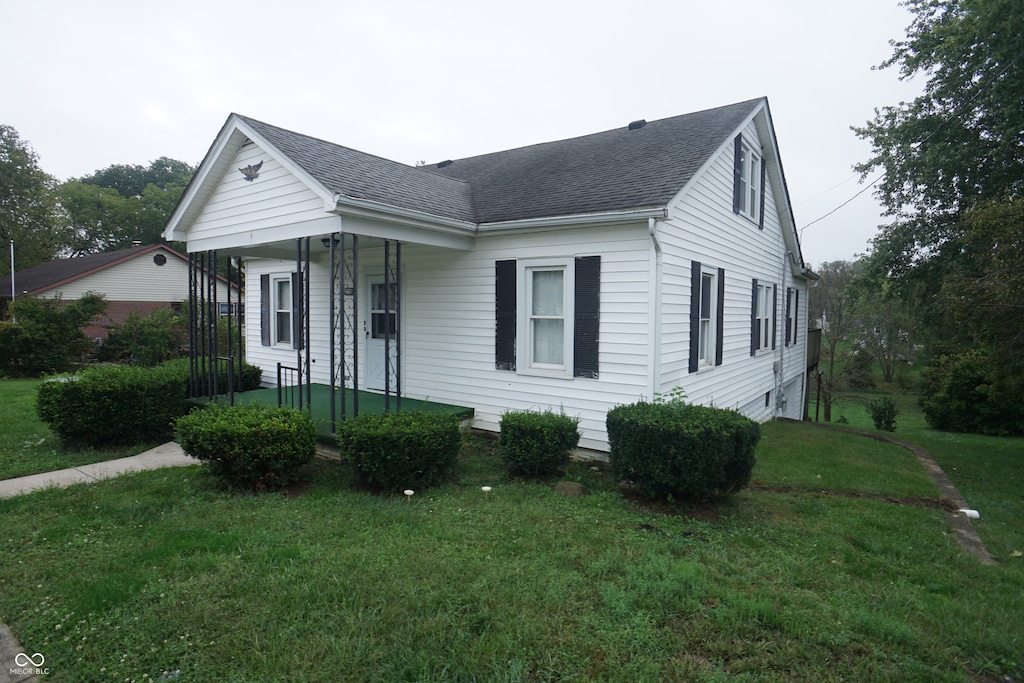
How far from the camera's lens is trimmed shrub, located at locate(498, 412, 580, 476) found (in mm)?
6348

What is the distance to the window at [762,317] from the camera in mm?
11859

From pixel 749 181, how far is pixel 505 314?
6457 mm

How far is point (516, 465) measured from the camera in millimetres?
6484

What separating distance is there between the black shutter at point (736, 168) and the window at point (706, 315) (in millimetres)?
1563

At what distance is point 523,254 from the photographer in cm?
798

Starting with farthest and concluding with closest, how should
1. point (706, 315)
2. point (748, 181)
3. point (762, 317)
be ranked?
1. point (762, 317)
2. point (748, 181)
3. point (706, 315)

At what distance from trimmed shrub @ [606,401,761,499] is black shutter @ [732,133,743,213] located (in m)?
5.82

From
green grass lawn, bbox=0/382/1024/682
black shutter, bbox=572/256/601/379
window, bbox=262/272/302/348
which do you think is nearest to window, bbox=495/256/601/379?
black shutter, bbox=572/256/601/379

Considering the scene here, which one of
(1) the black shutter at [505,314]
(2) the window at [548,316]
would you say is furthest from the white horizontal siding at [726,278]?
(1) the black shutter at [505,314]

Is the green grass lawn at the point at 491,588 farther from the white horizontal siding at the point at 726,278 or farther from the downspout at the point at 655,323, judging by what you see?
the white horizontal siding at the point at 726,278

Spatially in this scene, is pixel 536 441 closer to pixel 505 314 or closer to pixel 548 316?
pixel 548 316

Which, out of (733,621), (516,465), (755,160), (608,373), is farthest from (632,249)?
(755,160)

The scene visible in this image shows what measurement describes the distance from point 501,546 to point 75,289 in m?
28.8
